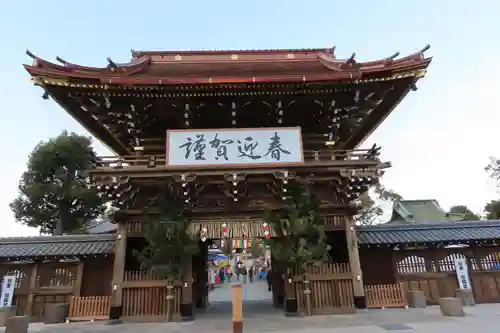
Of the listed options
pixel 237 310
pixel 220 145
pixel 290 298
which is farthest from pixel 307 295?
pixel 220 145

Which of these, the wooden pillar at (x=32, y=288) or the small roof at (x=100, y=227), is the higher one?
the small roof at (x=100, y=227)

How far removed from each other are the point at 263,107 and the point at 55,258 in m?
10.1

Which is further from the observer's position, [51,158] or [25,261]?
[51,158]

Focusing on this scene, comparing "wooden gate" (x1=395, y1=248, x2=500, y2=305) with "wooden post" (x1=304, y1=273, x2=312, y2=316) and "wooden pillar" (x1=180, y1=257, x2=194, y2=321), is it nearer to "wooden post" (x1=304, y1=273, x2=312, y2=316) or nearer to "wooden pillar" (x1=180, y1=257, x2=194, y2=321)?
"wooden post" (x1=304, y1=273, x2=312, y2=316)

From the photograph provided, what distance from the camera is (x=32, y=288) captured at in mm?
12711

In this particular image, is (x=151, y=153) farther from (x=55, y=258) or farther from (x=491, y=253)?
(x=491, y=253)

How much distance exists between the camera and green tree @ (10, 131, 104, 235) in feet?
95.6

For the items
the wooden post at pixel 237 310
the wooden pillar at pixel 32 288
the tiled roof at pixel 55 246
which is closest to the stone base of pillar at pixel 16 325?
the tiled roof at pixel 55 246

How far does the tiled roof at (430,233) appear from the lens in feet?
43.5

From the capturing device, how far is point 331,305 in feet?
35.8

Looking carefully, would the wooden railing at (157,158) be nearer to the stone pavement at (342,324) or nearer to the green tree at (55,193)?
the stone pavement at (342,324)

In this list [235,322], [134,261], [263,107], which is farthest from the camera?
[134,261]

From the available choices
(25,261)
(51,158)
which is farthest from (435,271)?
(51,158)

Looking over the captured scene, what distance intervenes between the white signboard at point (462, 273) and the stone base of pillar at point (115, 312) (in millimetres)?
12712
